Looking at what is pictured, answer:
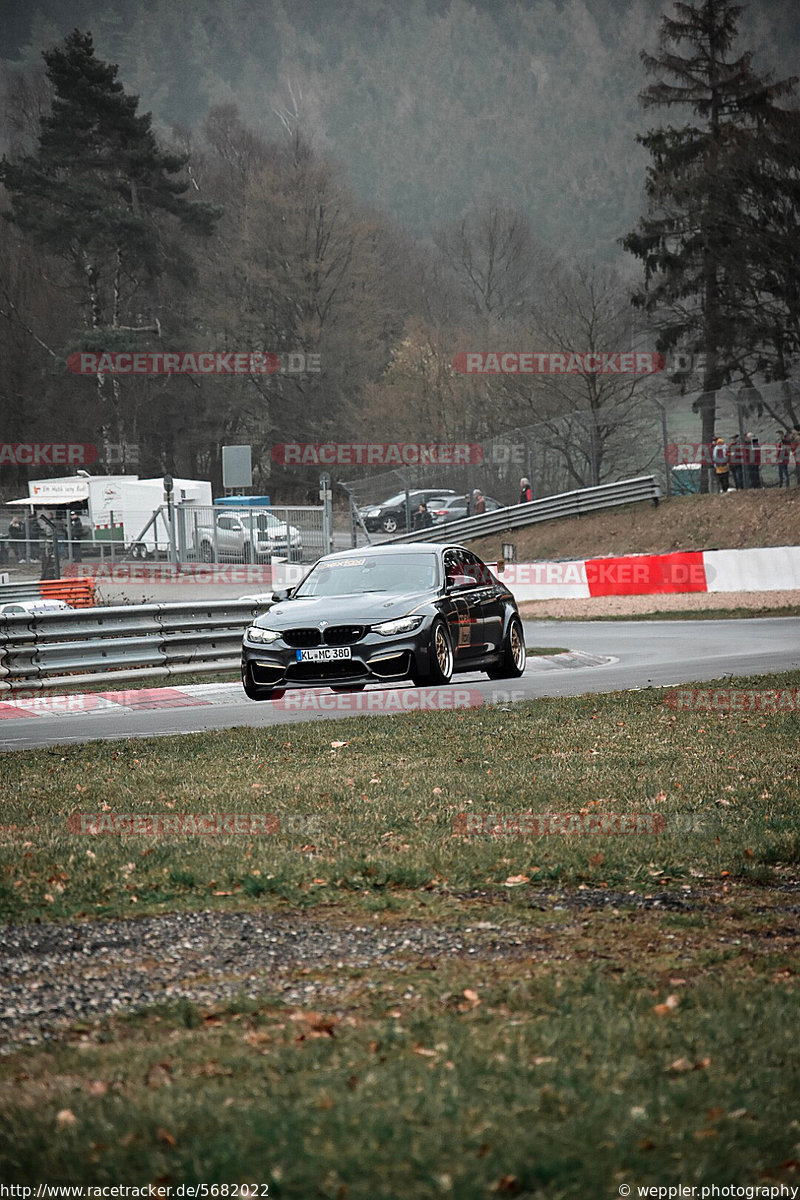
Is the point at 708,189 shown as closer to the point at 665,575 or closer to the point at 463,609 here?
the point at 665,575

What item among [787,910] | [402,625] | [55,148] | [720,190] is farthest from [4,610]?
[55,148]

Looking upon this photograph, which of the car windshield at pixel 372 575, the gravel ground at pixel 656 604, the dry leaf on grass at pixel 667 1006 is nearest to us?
the dry leaf on grass at pixel 667 1006

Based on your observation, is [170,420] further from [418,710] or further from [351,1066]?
[351,1066]

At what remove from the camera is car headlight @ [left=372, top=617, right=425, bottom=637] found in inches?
531

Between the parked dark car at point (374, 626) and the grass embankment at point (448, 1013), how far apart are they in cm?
486

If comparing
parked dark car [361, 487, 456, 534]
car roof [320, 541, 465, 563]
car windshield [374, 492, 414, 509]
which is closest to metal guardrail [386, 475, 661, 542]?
parked dark car [361, 487, 456, 534]

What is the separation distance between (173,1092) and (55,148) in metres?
65.5

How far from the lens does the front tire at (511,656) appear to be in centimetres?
1578

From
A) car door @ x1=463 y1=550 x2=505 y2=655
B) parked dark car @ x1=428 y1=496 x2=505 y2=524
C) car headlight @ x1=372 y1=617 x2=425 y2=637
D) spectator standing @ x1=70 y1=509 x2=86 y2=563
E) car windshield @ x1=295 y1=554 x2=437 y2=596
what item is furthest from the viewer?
spectator standing @ x1=70 y1=509 x2=86 y2=563

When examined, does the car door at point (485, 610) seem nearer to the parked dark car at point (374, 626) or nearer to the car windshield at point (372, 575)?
the parked dark car at point (374, 626)

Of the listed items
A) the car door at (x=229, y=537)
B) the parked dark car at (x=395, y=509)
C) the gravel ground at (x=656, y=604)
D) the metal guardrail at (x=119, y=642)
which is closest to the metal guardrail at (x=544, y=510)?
the parked dark car at (x=395, y=509)

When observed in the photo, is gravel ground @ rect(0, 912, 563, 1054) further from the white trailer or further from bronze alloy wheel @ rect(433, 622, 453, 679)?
the white trailer

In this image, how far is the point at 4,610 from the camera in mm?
27906

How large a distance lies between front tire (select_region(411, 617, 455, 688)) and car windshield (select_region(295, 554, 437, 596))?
650 mm
